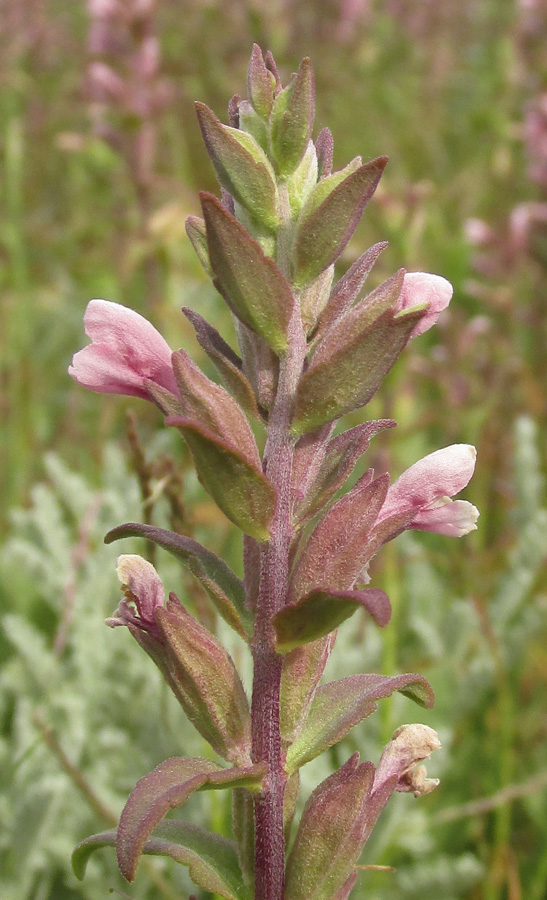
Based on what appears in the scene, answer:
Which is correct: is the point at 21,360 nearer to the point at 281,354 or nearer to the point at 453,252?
the point at 453,252

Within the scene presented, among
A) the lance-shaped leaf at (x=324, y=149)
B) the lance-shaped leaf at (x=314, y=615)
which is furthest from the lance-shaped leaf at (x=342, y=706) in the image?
the lance-shaped leaf at (x=324, y=149)

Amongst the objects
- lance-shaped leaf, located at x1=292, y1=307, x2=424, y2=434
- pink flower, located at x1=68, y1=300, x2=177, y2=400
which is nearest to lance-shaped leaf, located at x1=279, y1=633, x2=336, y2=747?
lance-shaped leaf, located at x1=292, y1=307, x2=424, y2=434

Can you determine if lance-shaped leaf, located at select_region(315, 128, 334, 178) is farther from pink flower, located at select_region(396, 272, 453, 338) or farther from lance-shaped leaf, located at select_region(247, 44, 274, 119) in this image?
pink flower, located at select_region(396, 272, 453, 338)

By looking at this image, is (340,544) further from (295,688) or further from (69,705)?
(69,705)

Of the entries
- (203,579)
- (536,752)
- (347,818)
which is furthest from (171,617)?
(536,752)

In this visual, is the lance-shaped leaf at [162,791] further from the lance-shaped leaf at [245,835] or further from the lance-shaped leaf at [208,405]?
the lance-shaped leaf at [208,405]

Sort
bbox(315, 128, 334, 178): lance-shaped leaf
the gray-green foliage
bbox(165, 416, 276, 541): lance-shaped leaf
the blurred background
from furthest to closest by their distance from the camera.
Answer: the blurred background < the gray-green foliage < bbox(315, 128, 334, 178): lance-shaped leaf < bbox(165, 416, 276, 541): lance-shaped leaf
